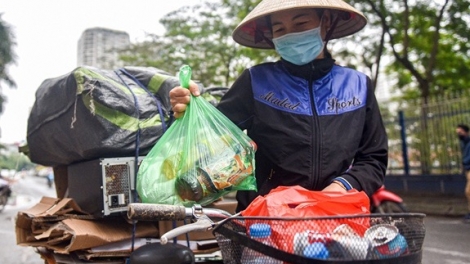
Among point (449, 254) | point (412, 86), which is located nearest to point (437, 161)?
point (449, 254)

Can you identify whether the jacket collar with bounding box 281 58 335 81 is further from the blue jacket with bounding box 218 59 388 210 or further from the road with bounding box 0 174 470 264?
the road with bounding box 0 174 470 264

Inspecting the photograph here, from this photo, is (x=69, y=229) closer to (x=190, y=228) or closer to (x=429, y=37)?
(x=190, y=228)

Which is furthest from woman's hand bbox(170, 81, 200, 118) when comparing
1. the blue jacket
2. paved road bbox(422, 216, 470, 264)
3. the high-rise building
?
the high-rise building

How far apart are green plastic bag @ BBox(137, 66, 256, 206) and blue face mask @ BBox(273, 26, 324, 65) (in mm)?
390

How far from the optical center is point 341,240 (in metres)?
0.91

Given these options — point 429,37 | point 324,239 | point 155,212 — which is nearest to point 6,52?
point 429,37

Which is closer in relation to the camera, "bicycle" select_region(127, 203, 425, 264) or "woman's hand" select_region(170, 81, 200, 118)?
"bicycle" select_region(127, 203, 425, 264)

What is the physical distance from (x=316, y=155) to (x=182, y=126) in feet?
1.57

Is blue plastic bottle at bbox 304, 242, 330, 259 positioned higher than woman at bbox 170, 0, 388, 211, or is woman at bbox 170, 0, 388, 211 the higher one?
woman at bbox 170, 0, 388, 211

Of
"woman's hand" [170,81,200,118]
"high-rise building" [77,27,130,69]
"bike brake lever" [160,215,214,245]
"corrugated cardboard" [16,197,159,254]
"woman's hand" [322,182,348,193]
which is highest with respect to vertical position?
"high-rise building" [77,27,130,69]

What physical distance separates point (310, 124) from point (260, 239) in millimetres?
672

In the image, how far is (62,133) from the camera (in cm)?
207

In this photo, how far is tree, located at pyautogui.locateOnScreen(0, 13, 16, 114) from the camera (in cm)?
2455

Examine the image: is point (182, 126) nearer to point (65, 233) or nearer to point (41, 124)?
point (65, 233)
